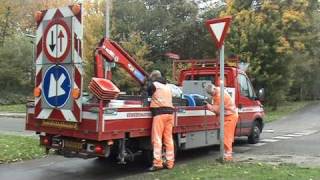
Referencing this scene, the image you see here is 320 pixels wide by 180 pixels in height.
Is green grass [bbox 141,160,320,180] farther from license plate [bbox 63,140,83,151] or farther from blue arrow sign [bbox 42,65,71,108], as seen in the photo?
blue arrow sign [bbox 42,65,71,108]

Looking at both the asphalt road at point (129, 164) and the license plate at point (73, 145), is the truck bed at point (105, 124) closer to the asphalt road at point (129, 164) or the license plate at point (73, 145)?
the license plate at point (73, 145)

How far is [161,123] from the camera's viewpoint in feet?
37.3

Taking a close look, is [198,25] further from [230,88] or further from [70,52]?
[70,52]

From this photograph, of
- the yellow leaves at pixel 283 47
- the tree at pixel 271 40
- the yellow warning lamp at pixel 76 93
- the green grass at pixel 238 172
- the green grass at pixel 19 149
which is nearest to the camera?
the green grass at pixel 238 172

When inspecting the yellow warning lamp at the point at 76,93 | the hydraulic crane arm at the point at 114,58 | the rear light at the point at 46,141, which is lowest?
the rear light at the point at 46,141

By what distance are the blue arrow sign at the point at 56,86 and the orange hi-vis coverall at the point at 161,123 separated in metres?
1.87

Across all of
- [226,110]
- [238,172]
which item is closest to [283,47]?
[226,110]

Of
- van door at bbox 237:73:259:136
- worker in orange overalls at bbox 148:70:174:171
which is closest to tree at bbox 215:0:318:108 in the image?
van door at bbox 237:73:259:136

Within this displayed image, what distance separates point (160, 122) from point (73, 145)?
184 cm

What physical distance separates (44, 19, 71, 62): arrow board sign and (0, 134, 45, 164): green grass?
328 centimetres

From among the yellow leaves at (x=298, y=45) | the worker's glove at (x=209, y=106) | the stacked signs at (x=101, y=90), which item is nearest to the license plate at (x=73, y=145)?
the stacked signs at (x=101, y=90)

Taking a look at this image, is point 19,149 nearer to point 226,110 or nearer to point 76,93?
point 76,93

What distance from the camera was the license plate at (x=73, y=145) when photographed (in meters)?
10.6

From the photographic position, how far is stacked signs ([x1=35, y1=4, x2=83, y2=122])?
10.5m
